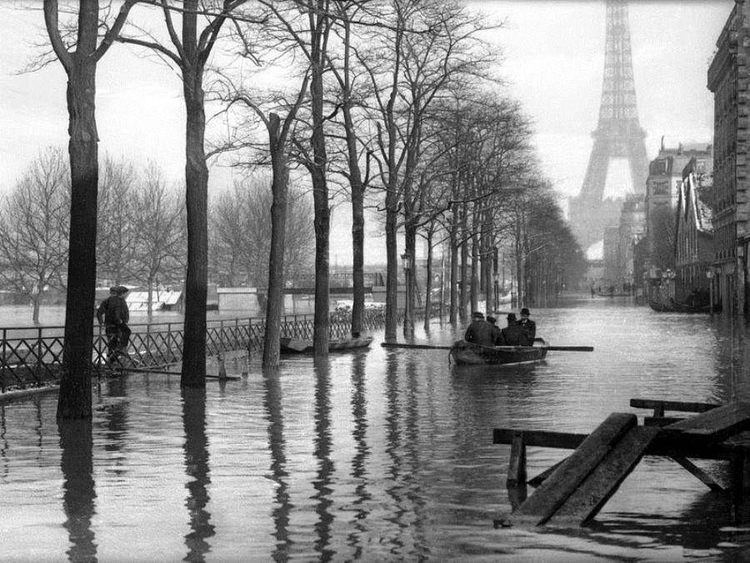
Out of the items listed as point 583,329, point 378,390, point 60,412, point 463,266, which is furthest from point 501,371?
point 463,266

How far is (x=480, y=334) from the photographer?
34.3 meters

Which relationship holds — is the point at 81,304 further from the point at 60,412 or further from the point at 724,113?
the point at 724,113

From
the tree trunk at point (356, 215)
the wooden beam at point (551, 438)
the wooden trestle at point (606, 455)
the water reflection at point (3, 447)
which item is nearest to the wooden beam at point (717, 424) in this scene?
the wooden trestle at point (606, 455)

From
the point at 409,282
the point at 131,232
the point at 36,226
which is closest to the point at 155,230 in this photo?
the point at 131,232

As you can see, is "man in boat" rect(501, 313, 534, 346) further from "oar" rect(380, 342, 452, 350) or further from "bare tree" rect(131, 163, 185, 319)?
"bare tree" rect(131, 163, 185, 319)

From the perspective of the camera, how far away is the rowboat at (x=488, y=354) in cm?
3362

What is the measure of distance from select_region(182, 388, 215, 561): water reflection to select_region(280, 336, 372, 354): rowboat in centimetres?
1681

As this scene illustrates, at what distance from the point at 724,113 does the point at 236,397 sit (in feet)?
167

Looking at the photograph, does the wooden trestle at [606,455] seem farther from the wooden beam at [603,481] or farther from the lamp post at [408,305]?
the lamp post at [408,305]

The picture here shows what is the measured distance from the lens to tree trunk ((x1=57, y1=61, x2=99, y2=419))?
19.0 meters

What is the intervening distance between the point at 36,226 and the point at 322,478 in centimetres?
6256

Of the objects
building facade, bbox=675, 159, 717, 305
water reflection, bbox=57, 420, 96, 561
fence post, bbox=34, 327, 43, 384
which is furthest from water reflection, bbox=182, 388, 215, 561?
building facade, bbox=675, 159, 717, 305

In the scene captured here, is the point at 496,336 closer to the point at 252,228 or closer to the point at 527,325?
the point at 527,325

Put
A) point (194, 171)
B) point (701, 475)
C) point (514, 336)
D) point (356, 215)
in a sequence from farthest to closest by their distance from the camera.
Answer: point (356, 215) → point (514, 336) → point (194, 171) → point (701, 475)
